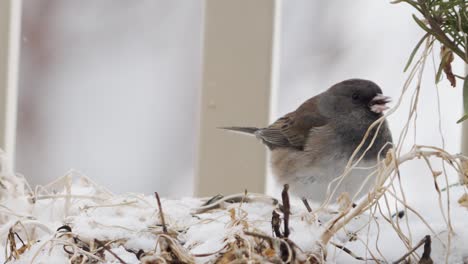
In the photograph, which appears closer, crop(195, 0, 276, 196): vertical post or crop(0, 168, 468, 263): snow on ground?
crop(0, 168, 468, 263): snow on ground

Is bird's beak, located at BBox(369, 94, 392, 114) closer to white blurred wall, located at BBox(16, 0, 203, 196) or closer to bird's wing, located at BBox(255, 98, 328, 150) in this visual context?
bird's wing, located at BBox(255, 98, 328, 150)

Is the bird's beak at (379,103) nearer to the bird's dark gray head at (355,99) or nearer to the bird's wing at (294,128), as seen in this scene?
the bird's dark gray head at (355,99)

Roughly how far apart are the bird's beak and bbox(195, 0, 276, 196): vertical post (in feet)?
0.60

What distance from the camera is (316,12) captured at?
46.6 inches

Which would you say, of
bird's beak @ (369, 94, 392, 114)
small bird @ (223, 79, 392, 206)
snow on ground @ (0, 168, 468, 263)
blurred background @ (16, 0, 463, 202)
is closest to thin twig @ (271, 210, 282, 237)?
snow on ground @ (0, 168, 468, 263)

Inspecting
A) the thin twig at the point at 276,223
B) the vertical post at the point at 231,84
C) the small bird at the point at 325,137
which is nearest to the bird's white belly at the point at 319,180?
the small bird at the point at 325,137

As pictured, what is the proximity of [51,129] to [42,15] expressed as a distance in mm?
235

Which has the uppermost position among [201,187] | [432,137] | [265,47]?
[265,47]

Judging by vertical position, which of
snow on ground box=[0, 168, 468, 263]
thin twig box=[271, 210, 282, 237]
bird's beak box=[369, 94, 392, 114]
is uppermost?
bird's beak box=[369, 94, 392, 114]

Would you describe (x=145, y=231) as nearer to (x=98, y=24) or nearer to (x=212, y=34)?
(x=212, y=34)

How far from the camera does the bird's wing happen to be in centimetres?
110

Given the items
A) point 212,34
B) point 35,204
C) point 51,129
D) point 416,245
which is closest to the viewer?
point 416,245

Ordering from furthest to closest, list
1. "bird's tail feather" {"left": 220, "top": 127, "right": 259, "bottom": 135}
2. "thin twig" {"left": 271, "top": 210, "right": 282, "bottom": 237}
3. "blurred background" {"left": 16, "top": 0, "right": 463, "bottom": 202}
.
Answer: "blurred background" {"left": 16, "top": 0, "right": 463, "bottom": 202} < "bird's tail feather" {"left": 220, "top": 127, "right": 259, "bottom": 135} < "thin twig" {"left": 271, "top": 210, "right": 282, "bottom": 237}

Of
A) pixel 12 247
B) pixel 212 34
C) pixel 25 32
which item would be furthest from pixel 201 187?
pixel 12 247
